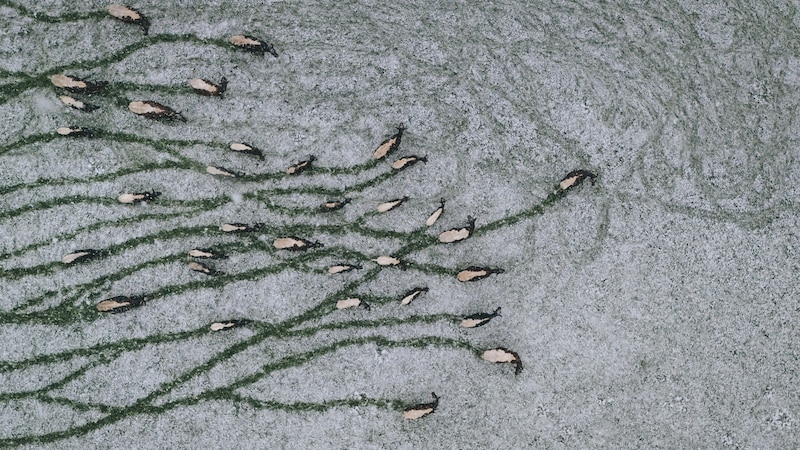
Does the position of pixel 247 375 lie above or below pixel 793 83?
below

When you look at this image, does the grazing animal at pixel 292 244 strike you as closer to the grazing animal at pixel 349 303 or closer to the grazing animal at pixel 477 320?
the grazing animal at pixel 349 303

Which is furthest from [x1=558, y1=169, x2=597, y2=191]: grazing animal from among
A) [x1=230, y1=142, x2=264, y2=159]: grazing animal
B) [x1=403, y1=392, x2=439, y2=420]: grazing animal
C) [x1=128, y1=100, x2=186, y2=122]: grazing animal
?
[x1=128, y1=100, x2=186, y2=122]: grazing animal

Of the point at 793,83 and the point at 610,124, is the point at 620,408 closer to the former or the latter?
the point at 610,124

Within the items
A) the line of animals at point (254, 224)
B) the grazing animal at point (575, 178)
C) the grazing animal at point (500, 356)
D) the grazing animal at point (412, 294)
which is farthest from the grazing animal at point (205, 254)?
the grazing animal at point (575, 178)

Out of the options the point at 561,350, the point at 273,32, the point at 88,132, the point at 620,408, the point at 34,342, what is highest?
the point at 273,32

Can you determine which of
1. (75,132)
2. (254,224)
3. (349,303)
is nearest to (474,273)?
(349,303)

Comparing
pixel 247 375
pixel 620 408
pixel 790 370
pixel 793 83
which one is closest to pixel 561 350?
pixel 620 408

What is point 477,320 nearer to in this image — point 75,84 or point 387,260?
point 387,260
